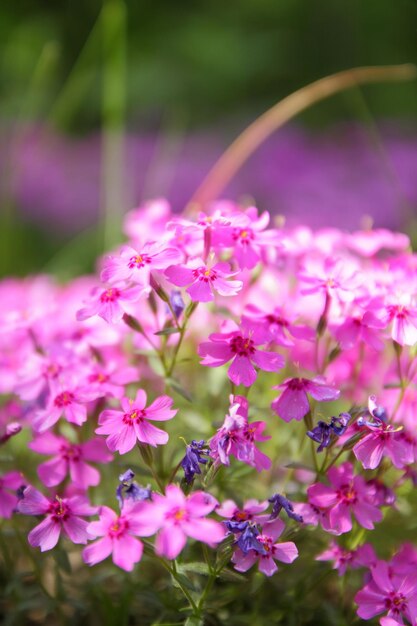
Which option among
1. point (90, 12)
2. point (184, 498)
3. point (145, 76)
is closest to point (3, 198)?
point (145, 76)

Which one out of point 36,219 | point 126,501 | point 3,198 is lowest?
point 36,219

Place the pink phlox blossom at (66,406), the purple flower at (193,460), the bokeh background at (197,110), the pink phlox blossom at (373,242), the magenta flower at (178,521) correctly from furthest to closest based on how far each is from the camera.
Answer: the bokeh background at (197,110)
the pink phlox blossom at (373,242)
the pink phlox blossom at (66,406)
the purple flower at (193,460)
the magenta flower at (178,521)

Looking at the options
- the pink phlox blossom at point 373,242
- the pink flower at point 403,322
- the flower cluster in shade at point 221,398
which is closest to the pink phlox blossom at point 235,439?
the flower cluster in shade at point 221,398

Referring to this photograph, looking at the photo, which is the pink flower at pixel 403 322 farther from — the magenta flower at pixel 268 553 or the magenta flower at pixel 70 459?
the magenta flower at pixel 70 459

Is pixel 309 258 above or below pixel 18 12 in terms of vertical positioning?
below

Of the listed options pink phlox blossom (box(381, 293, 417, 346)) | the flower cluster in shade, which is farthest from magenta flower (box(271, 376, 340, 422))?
pink phlox blossom (box(381, 293, 417, 346))

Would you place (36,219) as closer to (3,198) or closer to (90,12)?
(3,198)

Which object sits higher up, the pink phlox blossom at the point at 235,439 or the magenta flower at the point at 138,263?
the magenta flower at the point at 138,263
